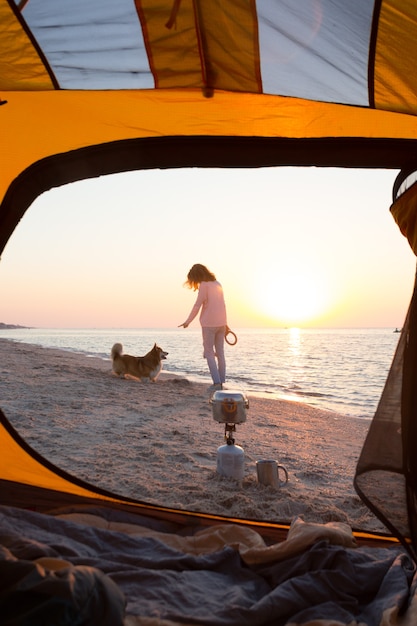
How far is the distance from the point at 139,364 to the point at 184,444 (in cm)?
460

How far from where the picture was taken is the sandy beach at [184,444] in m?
2.80

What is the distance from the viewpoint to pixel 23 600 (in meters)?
1.02

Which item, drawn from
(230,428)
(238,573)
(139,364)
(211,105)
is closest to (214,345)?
(139,364)

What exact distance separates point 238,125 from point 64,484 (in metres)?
1.94

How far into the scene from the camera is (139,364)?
871 centimetres

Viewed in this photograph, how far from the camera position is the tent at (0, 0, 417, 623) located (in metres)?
1.58

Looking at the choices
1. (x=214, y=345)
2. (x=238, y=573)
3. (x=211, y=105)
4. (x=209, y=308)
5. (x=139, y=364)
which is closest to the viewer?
(x=238, y=573)

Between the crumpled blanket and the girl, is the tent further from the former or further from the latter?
the girl

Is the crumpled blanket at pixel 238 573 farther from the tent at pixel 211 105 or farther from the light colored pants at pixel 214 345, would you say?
the light colored pants at pixel 214 345

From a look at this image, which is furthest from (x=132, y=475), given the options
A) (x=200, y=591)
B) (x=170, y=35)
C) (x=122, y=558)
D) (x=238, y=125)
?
(x=170, y=35)

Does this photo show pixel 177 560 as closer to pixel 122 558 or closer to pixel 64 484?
pixel 122 558

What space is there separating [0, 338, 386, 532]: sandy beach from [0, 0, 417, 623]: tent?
553mm

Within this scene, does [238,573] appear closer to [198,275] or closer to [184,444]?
[184,444]

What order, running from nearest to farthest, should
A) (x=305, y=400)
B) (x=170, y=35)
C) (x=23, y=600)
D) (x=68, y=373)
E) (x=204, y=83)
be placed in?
(x=23, y=600) → (x=170, y=35) → (x=204, y=83) → (x=305, y=400) → (x=68, y=373)
